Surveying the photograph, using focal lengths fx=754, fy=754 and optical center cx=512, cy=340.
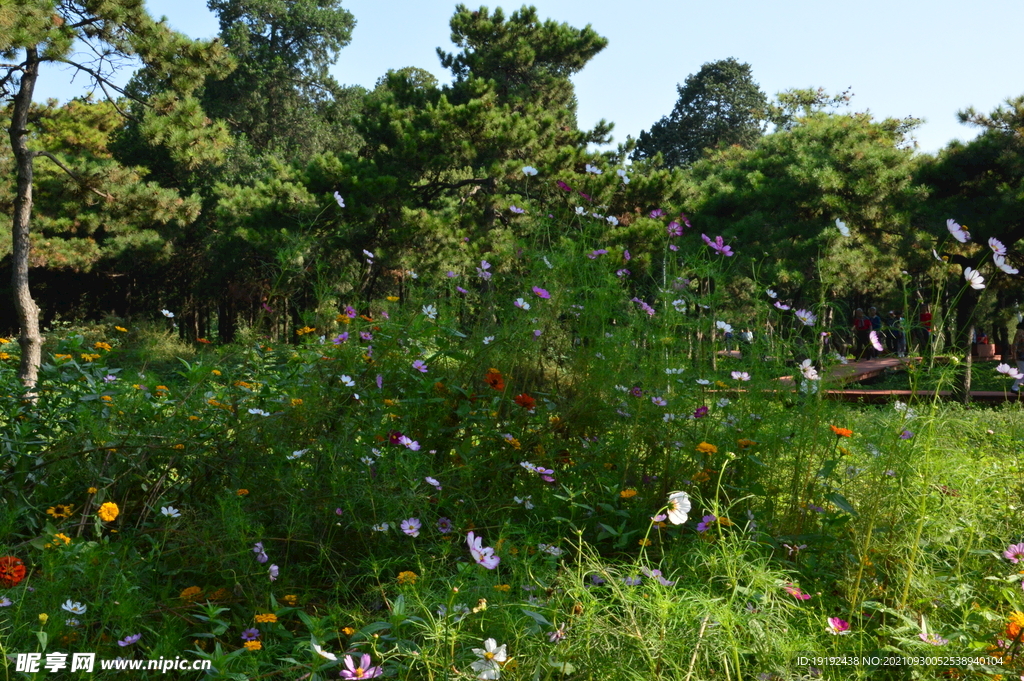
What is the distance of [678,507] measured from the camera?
1.54 meters

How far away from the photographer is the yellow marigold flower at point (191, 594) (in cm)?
175

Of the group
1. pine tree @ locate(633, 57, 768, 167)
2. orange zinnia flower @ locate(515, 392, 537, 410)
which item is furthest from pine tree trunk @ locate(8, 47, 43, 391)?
pine tree @ locate(633, 57, 768, 167)

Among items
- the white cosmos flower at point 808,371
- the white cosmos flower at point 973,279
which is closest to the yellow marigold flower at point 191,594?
the white cosmos flower at point 808,371

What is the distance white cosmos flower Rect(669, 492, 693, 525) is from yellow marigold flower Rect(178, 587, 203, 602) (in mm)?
1115

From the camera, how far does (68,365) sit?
8.97 ft

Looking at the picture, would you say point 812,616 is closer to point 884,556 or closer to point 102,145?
point 884,556

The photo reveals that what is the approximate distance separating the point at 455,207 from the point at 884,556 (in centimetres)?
1056

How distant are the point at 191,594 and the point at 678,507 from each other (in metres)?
1.14

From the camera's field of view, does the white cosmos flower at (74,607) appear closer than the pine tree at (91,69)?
Yes

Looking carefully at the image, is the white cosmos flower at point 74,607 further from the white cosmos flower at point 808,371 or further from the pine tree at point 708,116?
the pine tree at point 708,116

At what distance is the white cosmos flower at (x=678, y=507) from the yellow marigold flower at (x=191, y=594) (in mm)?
1115

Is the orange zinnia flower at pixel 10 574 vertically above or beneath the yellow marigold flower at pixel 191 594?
above

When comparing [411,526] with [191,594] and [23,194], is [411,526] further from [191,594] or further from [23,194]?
[23,194]

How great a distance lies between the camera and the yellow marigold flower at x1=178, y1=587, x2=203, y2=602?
1.75 meters
